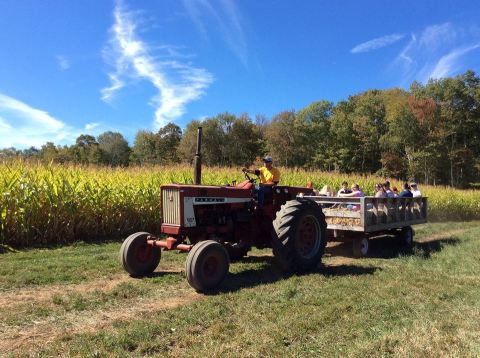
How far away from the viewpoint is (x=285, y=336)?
166 inches

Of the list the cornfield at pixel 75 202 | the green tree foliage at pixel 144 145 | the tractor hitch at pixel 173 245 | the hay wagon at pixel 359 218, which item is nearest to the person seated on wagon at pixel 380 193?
the hay wagon at pixel 359 218

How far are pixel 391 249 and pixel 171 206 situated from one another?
6.82 metres

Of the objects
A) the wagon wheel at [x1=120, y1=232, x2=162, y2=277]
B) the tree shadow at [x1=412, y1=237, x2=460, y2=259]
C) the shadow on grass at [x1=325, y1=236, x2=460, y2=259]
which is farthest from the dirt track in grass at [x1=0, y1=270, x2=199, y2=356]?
the tree shadow at [x1=412, y1=237, x2=460, y2=259]

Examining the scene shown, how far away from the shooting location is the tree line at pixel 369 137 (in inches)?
1722

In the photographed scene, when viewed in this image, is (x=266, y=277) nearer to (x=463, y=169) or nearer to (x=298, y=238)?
(x=298, y=238)

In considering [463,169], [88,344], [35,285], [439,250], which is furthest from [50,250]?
[463,169]

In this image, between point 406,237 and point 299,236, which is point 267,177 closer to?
point 299,236

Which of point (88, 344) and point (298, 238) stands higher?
point (298, 238)

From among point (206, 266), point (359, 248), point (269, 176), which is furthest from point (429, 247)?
point (206, 266)

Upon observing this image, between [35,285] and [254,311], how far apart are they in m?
3.48

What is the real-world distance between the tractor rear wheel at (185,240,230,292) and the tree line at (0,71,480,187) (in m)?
31.5

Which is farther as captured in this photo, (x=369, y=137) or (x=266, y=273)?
(x=369, y=137)

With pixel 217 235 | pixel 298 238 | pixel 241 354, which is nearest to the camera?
pixel 241 354

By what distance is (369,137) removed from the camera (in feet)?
162
